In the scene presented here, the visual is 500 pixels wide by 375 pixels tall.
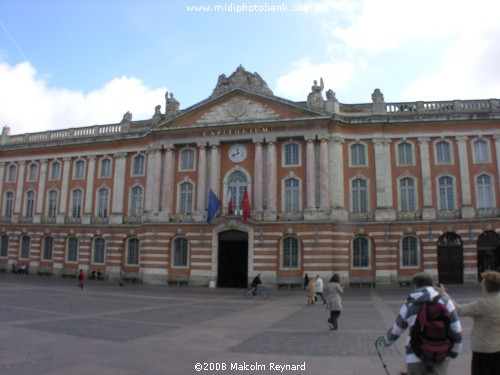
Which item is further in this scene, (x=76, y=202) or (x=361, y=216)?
(x=76, y=202)

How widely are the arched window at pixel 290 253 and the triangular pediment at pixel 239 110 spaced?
10614mm

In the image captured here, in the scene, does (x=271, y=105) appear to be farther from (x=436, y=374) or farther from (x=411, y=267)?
(x=436, y=374)

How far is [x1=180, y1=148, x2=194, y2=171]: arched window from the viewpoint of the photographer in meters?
39.0

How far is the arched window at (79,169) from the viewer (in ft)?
148

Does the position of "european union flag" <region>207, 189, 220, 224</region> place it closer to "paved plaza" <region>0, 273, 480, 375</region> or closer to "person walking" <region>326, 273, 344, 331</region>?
"paved plaza" <region>0, 273, 480, 375</region>

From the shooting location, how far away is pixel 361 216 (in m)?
35.5

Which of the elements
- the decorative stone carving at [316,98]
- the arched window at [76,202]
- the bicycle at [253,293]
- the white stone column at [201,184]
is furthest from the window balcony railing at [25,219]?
the decorative stone carving at [316,98]

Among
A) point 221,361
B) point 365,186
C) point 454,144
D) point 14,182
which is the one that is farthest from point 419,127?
point 14,182

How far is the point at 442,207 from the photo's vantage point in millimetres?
34969

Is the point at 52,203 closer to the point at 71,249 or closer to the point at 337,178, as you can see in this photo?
the point at 71,249

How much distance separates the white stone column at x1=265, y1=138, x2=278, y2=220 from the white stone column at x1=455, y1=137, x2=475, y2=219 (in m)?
15.4

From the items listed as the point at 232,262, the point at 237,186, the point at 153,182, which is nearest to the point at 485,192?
the point at 237,186

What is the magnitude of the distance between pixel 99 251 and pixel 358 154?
89.8 ft

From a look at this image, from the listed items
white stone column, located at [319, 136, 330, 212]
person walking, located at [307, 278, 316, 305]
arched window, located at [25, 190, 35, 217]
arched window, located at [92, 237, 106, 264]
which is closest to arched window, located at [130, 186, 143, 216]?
arched window, located at [92, 237, 106, 264]
